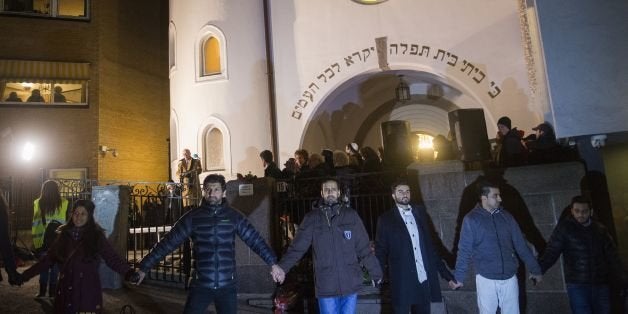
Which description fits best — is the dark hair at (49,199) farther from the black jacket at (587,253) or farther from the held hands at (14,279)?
the black jacket at (587,253)

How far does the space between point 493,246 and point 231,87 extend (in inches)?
415

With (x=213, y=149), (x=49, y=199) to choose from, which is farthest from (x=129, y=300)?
(x=213, y=149)

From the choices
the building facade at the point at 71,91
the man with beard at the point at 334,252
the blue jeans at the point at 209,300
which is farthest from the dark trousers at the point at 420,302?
the building facade at the point at 71,91

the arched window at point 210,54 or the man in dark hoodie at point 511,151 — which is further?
the arched window at point 210,54

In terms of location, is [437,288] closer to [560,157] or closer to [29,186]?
[560,157]

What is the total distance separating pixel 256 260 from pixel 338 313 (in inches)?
123

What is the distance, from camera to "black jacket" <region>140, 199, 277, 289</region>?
4297 mm

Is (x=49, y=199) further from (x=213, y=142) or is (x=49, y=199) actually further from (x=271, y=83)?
(x=271, y=83)

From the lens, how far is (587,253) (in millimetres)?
5043

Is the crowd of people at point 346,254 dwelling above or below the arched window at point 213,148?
below

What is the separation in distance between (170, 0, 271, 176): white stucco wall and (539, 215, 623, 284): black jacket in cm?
929

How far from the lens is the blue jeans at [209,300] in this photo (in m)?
4.25

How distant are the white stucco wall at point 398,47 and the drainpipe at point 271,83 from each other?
185 millimetres

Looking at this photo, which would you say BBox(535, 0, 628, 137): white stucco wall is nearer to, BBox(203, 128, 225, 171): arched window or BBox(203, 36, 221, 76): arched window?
BBox(203, 128, 225, 171): arched window
